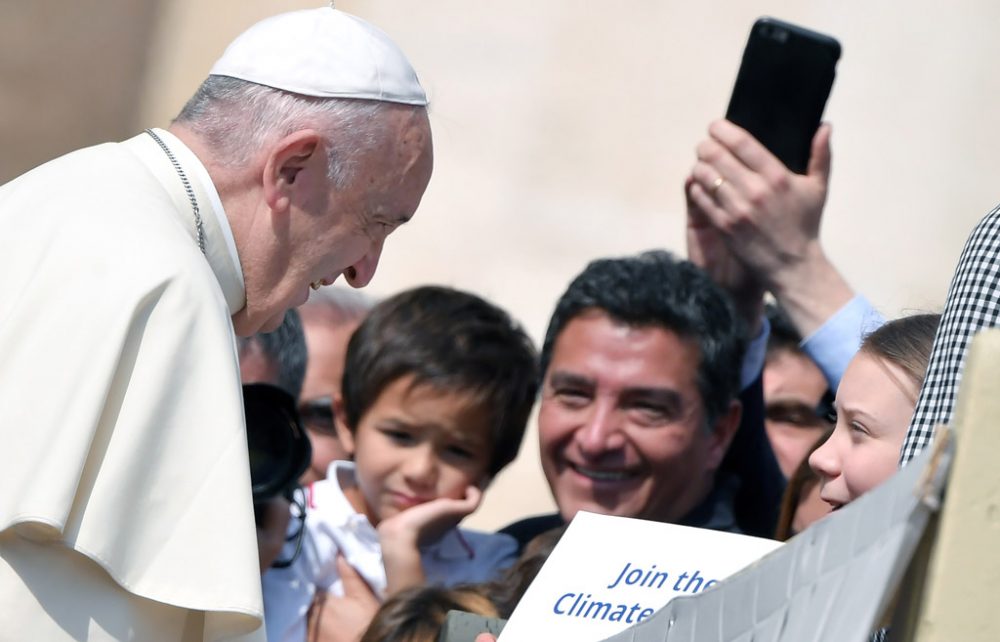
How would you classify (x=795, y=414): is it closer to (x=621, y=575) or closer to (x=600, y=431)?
(x=600, y=431)

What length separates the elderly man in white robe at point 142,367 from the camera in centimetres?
224

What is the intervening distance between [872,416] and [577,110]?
19.2 ft

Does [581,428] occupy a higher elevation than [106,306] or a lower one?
lower

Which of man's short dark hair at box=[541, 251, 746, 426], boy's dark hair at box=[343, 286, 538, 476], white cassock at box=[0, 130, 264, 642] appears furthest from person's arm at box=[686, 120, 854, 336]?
white cassock at box=[0, 130, 264, 642]

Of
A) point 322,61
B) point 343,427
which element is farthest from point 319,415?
point 322,61

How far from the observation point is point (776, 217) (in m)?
3.53

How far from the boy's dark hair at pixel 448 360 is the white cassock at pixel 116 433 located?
1.21 metres

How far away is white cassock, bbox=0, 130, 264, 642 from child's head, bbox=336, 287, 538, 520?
3.79 feet

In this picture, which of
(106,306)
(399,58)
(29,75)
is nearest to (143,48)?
(29,75)

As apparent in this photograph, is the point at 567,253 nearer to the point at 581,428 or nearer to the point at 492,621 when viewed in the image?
the point at 581,428

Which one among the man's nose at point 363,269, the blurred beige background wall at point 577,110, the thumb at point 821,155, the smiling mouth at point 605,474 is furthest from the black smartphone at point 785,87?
the blurred beige background wall at point 577,110

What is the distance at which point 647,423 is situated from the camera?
3.54 meters

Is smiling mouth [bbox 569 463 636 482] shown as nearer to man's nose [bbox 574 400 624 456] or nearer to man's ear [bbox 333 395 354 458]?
man's nose [bbox 574 400 624 456]

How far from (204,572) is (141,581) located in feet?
0.29
